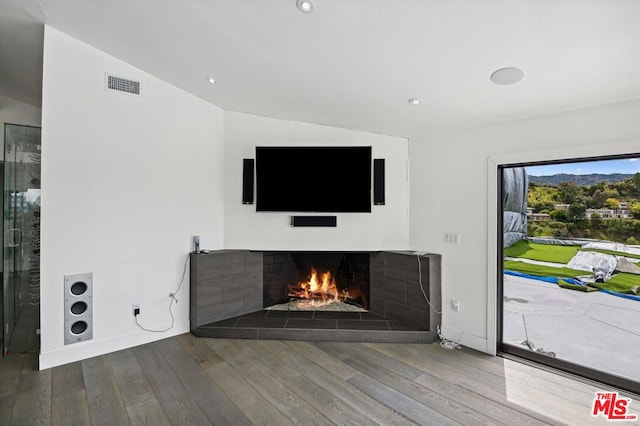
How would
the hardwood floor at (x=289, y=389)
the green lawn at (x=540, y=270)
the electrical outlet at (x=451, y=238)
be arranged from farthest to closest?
the electrical outlet at (x=451, y=238), the green lawn at (x=540, y=270), the hardwood floor at (x=289, y=389)

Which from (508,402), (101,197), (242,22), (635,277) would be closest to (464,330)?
(508,402)

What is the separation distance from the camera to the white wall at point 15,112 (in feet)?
13.8

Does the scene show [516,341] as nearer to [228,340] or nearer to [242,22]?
[228,340]

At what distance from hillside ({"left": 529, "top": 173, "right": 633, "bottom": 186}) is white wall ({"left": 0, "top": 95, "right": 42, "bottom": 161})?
6616 mm

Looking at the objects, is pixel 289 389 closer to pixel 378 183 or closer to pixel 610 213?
pixel 378 183

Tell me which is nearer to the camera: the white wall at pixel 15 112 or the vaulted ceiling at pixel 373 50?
the vaulted ceiling at pixel 373 50

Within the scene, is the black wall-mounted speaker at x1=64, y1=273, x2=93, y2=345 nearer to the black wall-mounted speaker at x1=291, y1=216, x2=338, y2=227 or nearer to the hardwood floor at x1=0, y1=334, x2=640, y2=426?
the hardwood floor at x1=0, y1=334, x2=640, y2=426

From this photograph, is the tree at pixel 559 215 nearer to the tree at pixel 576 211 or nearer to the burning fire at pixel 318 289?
the tree at pixel 576 211

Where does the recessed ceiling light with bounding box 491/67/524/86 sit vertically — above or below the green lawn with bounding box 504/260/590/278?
above

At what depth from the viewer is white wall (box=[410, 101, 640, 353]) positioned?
253cm

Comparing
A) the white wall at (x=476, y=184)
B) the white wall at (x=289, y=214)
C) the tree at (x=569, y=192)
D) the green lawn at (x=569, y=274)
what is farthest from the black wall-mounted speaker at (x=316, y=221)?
the tree at (x=569, y=192)

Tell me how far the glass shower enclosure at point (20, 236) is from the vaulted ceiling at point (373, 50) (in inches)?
40.3

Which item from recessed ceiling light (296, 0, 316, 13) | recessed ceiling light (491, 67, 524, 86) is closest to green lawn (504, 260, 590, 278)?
recessed ceiling light (491, 67, 524, 86)

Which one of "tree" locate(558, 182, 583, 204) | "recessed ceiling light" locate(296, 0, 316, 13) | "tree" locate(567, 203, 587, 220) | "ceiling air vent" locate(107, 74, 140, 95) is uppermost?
"ceiling air vent" locate(107, 74, 140, 95)
